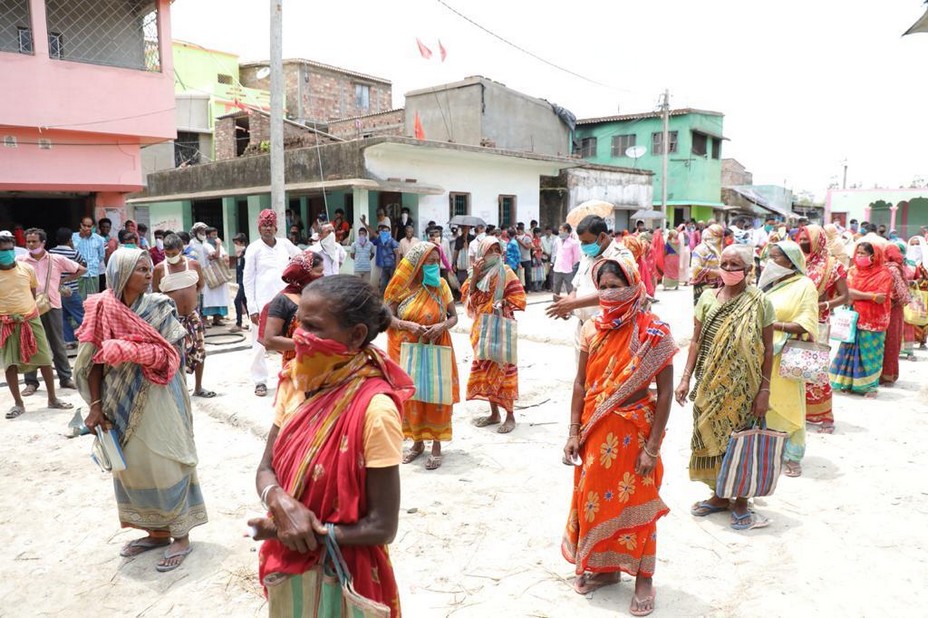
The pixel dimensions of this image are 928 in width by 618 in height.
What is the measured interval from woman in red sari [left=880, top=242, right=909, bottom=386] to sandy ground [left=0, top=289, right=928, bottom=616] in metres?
1.73

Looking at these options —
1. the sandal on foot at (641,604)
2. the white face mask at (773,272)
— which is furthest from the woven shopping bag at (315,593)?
the white face mask at (773,272)

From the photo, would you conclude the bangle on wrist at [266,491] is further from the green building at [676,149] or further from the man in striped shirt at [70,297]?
the green building at [676,149]

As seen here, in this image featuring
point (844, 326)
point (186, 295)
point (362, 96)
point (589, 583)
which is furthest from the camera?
point (362, 96)

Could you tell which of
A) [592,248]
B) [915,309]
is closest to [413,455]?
[592,248]

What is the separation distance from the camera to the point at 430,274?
4980 millimetres

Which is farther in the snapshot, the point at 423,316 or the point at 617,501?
the point at 423,316

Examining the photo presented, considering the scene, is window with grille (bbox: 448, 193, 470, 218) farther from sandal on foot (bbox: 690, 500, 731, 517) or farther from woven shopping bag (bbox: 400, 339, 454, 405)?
sandal on foot (bbox: 690, 500, 731, 517)

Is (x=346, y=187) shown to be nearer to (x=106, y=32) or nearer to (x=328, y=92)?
(x=106, y=32)

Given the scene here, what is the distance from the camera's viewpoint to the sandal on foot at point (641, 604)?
3010 mm

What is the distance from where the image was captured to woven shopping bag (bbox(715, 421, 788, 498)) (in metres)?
3.77

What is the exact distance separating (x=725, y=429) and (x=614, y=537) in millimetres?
1242

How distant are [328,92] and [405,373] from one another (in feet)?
94.8

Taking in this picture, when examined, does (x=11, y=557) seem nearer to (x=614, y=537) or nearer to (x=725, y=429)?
(x=614, y=537)

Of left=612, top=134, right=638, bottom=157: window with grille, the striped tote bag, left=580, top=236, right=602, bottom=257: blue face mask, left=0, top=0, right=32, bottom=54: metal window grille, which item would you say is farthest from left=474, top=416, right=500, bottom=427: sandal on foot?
left=612, top=134, right=638, bottom=157: window with grille
